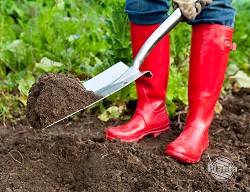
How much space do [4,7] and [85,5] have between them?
71 centimetres

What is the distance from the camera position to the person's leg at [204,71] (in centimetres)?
262

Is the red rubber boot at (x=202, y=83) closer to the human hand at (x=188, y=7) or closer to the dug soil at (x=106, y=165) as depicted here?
the dug soil at (x=106, y=165)

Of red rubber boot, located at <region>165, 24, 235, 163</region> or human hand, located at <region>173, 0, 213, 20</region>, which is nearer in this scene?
human hand, located at <region>173, 0, 213, 20</region>

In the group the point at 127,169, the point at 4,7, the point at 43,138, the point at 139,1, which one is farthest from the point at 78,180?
the point at 4,7

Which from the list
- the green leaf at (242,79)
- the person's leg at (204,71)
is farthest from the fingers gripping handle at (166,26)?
the green leaf at (242,79)

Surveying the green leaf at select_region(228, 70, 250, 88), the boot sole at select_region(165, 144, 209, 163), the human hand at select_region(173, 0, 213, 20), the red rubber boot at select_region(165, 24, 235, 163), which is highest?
the human hand at select_region(173, 0, 213, 20)

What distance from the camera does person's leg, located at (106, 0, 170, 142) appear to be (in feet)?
8.93

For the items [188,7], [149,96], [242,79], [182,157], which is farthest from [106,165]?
[242,79]

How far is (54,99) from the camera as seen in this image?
2.35m

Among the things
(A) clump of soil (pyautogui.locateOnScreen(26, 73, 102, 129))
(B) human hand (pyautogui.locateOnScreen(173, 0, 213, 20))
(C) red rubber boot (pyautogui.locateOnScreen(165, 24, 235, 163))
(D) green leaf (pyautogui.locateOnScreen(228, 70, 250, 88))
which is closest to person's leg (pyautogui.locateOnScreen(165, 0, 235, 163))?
(C) red rubber boot (pyautogui.locateOnScreen(165, 24, 235, 163))

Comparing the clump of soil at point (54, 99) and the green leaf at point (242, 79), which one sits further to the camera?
the green leaf at point (242, 79)

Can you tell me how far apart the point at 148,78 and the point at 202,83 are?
1.05ft

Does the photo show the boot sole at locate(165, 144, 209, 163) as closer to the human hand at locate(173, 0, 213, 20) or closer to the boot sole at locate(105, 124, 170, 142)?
the boot sole at locate(105, 124, 170, 142)

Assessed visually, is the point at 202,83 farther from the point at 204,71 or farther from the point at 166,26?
the point at 166,26
